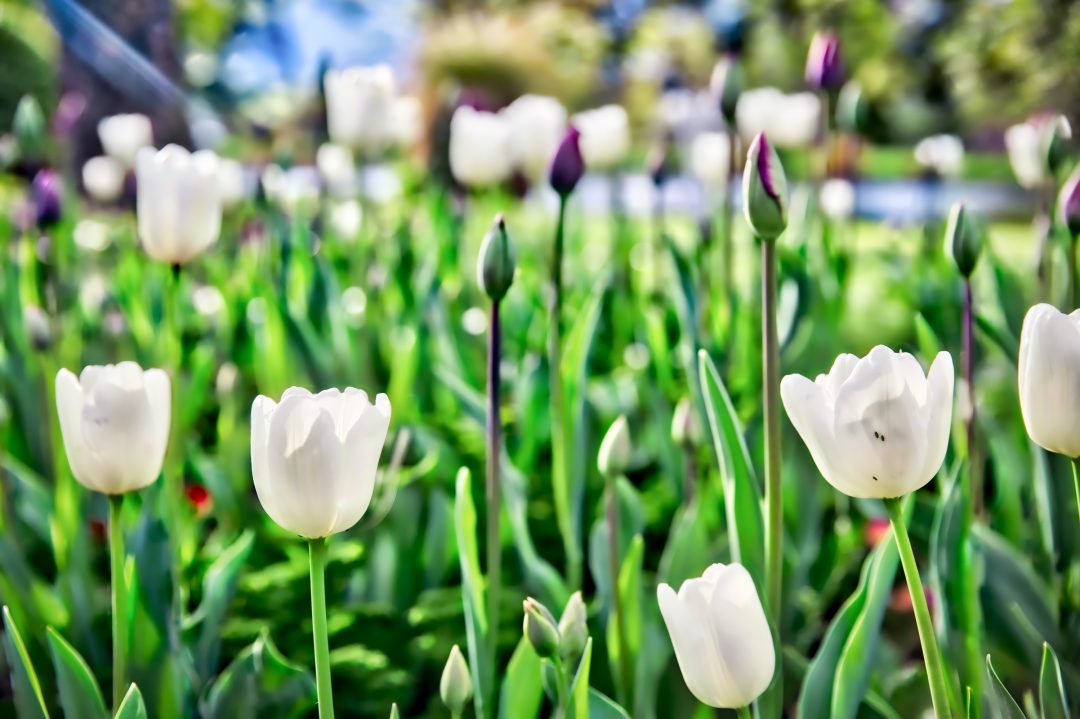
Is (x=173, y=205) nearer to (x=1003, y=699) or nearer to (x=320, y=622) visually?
(x=320, y=622)

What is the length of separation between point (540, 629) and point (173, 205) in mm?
739

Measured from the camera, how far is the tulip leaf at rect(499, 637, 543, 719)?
984 mm

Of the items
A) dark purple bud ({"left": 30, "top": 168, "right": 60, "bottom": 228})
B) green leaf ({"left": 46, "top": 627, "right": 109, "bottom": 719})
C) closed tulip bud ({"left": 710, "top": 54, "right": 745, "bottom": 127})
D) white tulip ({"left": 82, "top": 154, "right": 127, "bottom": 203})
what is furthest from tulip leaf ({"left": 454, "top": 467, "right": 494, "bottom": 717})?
white tulip ({"left": 82, "top": 154, "right": 127, "bottom": 203})

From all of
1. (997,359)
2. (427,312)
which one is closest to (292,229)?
(427,312)

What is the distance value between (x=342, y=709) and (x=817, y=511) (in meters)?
0.64

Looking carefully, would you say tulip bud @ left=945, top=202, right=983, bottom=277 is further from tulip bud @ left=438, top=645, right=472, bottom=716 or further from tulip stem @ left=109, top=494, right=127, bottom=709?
tulip stem @ left=109, top=494, right=127, bottom=709

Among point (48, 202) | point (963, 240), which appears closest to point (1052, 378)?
point (963, 240)

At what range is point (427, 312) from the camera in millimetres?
2029

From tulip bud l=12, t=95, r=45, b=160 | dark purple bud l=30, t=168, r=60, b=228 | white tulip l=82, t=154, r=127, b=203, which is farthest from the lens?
white tulip l=82, t=154, r=127, b=203

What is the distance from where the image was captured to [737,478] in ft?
3.11

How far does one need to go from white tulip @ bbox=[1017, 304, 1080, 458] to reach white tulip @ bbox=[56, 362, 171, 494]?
0.67 m

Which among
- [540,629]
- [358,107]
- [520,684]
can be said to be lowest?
[520,684]

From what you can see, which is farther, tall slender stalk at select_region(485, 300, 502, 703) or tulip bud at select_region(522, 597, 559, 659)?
tall slender stalk at select_region(485, 300, 502, 703)

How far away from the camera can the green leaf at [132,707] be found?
0.82 m
